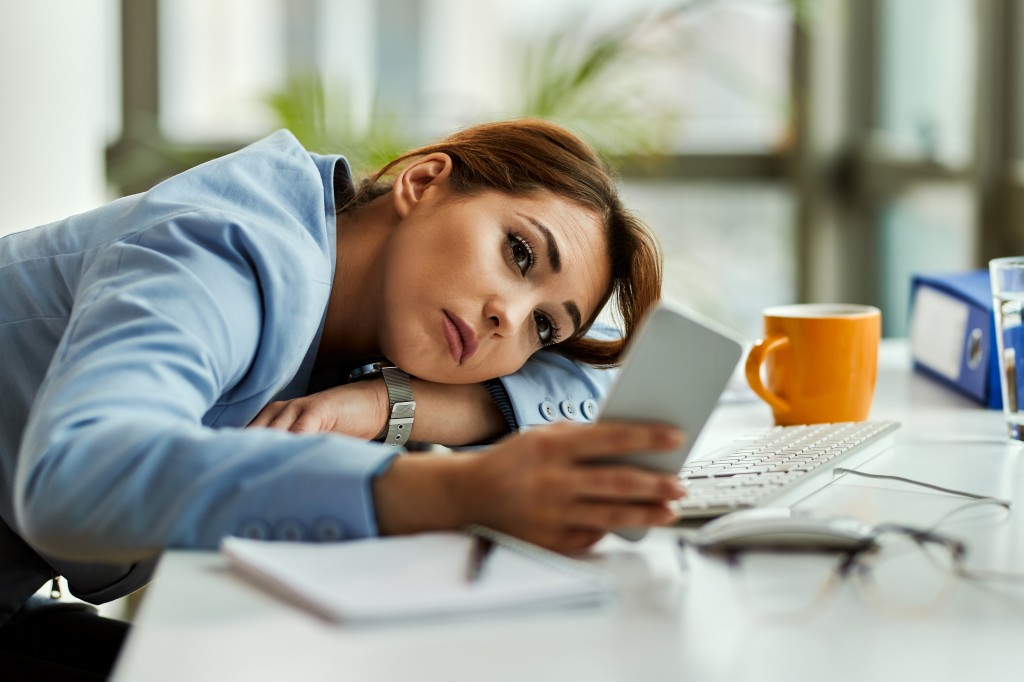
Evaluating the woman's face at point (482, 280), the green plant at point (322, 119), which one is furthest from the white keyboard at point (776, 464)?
the green plant at point (322, 119)

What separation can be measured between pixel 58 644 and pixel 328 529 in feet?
1.81

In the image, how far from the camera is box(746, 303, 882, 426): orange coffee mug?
113 cm

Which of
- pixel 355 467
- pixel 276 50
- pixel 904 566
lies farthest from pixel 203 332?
pixel 276 50

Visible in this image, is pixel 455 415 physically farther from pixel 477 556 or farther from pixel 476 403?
pixel 477 556

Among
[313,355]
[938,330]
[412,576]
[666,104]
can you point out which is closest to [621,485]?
[412,576]

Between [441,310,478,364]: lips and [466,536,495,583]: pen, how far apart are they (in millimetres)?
403

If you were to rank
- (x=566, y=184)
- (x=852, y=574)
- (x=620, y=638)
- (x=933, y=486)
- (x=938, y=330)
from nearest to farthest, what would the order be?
(x=620, y=638) < (x=852, y=574) < (x=933, y=486) < (x=566, y=184) < (x=938, y=330)

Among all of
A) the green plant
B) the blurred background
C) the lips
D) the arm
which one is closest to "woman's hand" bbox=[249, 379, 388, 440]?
the arm

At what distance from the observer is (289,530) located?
2.18ft

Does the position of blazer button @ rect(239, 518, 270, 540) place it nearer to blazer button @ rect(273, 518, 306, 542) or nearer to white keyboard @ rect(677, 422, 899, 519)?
blazer button @ rect(273, 518, 306, 542)

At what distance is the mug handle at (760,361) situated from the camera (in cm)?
114

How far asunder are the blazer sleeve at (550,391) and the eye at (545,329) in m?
0.04

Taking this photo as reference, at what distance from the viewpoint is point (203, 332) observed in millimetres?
775

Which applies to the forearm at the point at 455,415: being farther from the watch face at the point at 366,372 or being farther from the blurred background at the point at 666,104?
the blurred background at the point at 666,104
